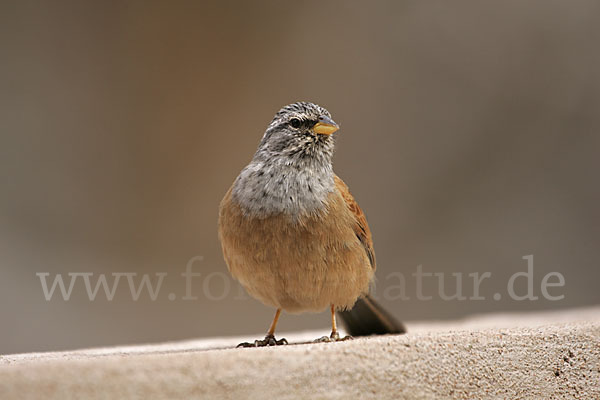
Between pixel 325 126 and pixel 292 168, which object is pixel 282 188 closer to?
pixel 292 168

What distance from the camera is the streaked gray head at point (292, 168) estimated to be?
3.26 meters

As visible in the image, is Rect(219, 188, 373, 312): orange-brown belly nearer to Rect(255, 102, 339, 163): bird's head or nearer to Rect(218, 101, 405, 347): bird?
Rect(218, 101, 405, 347): bird

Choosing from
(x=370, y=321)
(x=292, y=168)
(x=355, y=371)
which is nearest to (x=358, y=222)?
(x=292, y=168)

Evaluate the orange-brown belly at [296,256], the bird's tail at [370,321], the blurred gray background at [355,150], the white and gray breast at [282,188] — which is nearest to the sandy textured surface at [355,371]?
the orange-brown belly at [296,256]

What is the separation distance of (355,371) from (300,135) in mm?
1513

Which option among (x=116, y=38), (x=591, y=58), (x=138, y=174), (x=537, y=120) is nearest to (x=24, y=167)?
(x=138, y=174)

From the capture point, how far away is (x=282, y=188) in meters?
3.31

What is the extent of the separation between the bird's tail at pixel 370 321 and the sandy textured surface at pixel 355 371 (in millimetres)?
1246

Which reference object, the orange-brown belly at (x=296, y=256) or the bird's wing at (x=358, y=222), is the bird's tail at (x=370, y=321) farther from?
the orange-brown belly at (x=296, y=256)

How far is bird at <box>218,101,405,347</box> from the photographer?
126 inches

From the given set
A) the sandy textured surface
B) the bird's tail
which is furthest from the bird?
the sandy textured surface

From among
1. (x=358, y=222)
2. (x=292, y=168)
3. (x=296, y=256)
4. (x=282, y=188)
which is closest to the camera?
(x=296, y=256)

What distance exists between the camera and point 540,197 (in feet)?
23.5

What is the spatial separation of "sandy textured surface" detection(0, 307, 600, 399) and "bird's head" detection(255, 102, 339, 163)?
1.25m
